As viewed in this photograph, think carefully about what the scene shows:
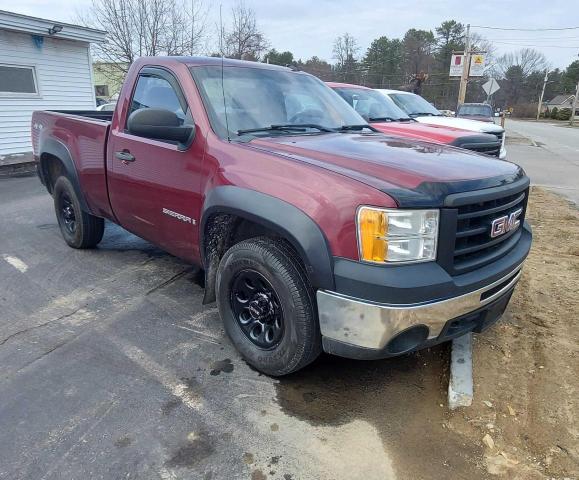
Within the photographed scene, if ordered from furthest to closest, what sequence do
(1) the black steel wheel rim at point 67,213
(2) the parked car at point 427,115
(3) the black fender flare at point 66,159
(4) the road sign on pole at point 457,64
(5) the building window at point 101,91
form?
1. (5) the building window at point 101,91
2. (4) the road sign on pole at point 457,64
3. (2) the parked car at point 427,115
4. (1) the black steel wheel rim at point 67,213
5. (3) the black fender flare at point 66,159

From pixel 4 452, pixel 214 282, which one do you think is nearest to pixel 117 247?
pixel 214 282

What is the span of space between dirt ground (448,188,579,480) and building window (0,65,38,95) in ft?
39.9

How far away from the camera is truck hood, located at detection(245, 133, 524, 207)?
2.31 meters


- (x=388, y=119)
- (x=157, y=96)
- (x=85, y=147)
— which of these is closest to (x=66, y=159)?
(x=85, y=147)

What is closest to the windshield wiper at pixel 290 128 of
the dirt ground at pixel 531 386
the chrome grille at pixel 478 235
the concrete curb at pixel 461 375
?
the chrome grille at pixel 478 235

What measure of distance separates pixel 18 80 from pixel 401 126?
10102 mm

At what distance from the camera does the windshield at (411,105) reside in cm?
973

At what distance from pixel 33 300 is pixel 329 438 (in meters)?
2.92

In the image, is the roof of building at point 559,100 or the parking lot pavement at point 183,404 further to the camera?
the roof of building at point 559,100

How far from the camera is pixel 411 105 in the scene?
392 inches

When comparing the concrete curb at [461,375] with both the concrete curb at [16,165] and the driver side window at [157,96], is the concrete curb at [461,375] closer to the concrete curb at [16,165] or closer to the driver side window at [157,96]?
the driver side window at [157,96]

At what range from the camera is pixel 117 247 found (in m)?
5.44

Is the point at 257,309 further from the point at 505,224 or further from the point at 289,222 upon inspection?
the point at 505,224

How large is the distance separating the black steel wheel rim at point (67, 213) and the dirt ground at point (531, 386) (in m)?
4.29
